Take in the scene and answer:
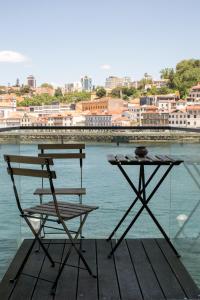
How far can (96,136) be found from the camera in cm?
544

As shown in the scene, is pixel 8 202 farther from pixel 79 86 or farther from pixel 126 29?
pixel 79 86

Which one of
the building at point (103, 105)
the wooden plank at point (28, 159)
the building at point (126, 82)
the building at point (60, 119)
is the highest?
the building at point (126, 82)

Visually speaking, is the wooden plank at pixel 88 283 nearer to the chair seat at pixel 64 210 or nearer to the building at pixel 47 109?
the chair seat at pixel 64 210

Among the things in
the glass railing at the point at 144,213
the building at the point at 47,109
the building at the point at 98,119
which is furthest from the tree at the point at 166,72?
the glass railing at the point at 144,213

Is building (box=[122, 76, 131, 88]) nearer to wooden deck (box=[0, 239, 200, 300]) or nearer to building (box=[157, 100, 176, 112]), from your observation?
building (box=[157, 100, 176, 112])

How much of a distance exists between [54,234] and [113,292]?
1203mm

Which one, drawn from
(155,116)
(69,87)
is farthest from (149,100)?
(69,87)

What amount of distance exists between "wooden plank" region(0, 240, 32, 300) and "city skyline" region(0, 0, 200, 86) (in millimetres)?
65876

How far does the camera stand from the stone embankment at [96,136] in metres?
3.22

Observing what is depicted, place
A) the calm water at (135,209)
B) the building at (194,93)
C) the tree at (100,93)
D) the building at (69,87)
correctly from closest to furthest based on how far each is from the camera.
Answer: the calm water at (135,209) < the building at (194,93) < the tree at (100,93) < the building at (69,87)

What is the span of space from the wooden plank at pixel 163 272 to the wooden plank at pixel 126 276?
0.14m

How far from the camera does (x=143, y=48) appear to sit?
94000 mm

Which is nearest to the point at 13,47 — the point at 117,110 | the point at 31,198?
the point at 117,110

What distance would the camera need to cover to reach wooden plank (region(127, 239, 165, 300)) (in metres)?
2.56
